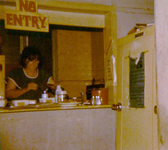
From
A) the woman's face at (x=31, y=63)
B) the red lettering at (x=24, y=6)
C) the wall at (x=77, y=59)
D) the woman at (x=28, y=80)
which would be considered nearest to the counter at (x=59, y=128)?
the woman at (x=28, y=80)

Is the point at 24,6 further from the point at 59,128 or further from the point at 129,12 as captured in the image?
the point at 59,128

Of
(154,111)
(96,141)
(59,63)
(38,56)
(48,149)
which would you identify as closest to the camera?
(154,111)

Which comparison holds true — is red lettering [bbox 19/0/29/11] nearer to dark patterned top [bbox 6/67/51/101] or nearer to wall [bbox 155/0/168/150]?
dark patterned top [bbox 6/67/51/101]

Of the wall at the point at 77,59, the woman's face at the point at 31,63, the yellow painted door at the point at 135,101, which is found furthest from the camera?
the wall at the point at 77,59

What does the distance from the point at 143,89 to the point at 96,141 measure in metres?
1.15

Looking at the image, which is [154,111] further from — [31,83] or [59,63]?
[59,63]

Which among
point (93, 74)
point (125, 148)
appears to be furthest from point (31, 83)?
point (93, 74)

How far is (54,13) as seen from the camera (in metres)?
3.63

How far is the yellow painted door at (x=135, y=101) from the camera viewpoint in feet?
8.74

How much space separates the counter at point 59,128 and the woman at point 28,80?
72cm

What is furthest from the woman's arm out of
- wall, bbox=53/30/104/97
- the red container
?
wall, bbox=53/30/104/97

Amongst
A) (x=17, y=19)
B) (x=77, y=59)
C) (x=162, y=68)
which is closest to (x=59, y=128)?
(x=17, y=19)

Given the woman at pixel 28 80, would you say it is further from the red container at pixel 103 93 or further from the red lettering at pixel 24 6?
the red lettering at pixel 24 6

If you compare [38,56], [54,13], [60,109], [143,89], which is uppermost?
[54,13]
